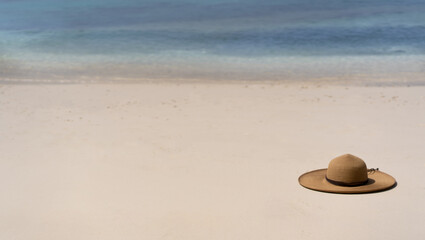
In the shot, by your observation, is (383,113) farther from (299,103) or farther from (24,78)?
(24,78)

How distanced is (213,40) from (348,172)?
10259 millimetres

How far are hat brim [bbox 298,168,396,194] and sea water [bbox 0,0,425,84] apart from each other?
5184 millimetres

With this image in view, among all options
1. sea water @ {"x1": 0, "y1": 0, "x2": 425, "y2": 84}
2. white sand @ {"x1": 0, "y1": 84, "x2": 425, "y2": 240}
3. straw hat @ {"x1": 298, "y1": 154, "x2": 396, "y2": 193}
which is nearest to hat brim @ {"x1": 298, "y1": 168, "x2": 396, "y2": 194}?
straw hat @ {"x1": 298, "y1": 154, "x2": 396, "y2": 193}

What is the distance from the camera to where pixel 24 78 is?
9.09m

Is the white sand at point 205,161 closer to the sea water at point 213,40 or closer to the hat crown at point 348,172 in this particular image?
the hat crown at point 348,172

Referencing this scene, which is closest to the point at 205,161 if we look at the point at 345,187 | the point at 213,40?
the point at 345,187

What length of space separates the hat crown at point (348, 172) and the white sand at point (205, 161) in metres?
0.39

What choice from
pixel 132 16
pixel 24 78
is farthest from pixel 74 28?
pixel 24 78

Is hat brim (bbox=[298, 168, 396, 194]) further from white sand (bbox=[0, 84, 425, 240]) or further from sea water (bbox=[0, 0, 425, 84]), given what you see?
sea water (bbox=[0, 0, 425, 84])

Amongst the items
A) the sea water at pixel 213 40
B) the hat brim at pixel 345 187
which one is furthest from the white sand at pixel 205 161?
the sea water at pixel 213 40

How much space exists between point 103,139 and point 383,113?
3081mm

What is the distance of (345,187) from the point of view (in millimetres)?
3008

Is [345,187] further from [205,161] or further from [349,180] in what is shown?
[205,161]

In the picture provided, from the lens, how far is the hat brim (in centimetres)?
298
